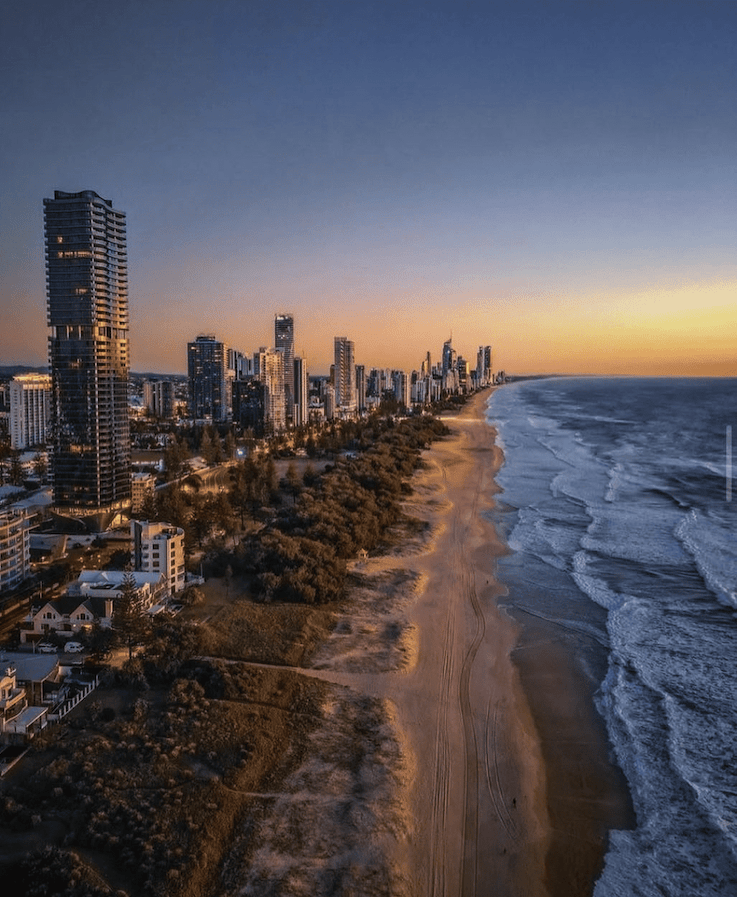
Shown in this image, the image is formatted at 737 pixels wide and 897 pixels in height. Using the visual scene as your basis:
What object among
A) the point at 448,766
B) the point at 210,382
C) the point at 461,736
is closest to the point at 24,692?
the point at 448,766

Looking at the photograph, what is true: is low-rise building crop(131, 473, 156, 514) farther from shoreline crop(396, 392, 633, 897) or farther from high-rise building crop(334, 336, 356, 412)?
high-rise building crop(334, 336, 356, 412)

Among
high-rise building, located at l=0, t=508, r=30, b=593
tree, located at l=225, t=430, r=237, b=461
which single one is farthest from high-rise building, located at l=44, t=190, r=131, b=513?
tree, located at l=225, t=430, r=237, b=461

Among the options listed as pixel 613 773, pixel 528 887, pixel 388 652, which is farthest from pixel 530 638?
pixel 528 887

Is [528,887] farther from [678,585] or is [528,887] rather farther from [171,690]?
[678,585]

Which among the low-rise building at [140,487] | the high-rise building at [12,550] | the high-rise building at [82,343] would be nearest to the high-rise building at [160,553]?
the high-rise building at [12,550]

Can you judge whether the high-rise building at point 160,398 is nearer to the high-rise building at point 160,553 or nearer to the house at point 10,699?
the high-rise building at point 160,553

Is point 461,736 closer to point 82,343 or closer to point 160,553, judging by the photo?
point 160,553
